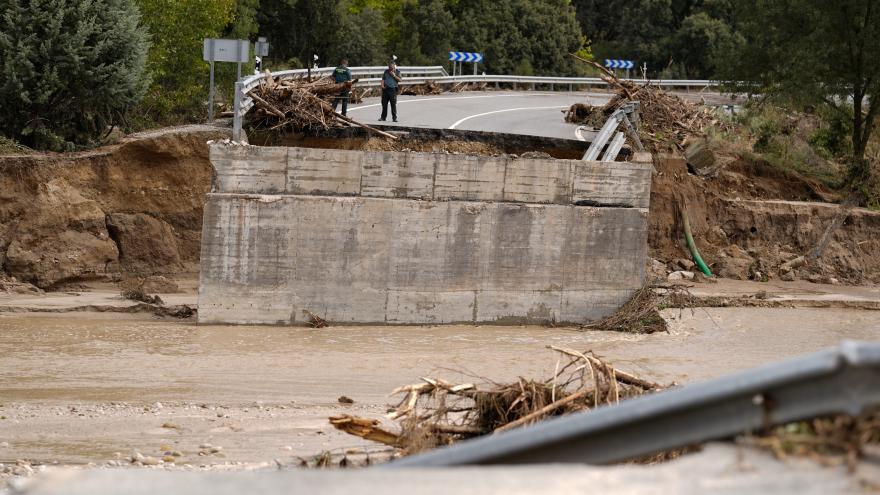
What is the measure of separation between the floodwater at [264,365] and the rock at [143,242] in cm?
352

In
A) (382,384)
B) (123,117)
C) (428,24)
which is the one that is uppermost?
(428,24)

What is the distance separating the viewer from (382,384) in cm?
1423

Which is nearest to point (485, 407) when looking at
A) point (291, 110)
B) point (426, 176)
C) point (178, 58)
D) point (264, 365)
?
point (264, 365)

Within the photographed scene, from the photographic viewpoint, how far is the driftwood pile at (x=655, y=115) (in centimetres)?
2558

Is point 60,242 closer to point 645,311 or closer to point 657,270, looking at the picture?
point 645,311

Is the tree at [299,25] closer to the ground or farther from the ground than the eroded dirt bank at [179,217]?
farther from the ground

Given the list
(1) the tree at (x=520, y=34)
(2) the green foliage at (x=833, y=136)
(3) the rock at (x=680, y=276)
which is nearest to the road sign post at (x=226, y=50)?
(3) the rock at (x=680, y=276)

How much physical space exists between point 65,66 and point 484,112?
11.6 metres

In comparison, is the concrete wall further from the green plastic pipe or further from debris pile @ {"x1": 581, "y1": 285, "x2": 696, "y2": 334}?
the green plastic pipe

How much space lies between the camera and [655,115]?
87.6 feet

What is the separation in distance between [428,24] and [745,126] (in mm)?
24904

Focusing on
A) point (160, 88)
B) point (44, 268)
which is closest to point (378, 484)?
point (44, 268)

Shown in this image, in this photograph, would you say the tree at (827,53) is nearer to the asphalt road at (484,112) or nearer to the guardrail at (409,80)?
the guardrail at (409,80)

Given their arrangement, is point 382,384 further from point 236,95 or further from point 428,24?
point 428,24
